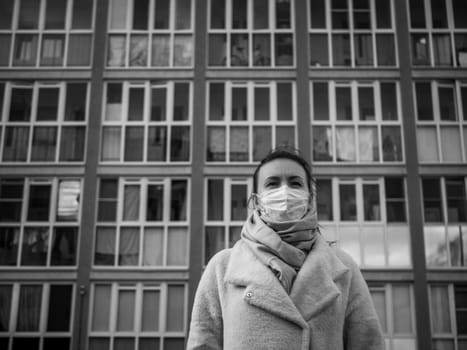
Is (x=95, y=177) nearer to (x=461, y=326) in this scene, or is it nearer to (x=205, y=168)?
(x=205, y=168)

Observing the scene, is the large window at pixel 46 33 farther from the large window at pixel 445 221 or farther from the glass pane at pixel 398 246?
the large window at pixel 445 221

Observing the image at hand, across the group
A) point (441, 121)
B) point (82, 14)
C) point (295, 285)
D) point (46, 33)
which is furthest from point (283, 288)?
point (82, 14)

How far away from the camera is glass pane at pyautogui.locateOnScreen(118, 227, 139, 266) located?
17.5m

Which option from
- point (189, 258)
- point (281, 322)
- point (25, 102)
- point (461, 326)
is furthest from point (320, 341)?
point (25, 102)

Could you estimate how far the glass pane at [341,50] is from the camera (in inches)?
749

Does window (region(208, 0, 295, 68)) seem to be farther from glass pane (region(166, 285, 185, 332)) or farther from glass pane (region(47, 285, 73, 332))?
glass pane (region(47, 285, 73, 332))

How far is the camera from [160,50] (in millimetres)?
19297

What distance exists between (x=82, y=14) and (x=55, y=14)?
974 millimetres

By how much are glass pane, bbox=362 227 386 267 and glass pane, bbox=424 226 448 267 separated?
4.49 ft

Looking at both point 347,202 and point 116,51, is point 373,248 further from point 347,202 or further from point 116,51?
point 116,51

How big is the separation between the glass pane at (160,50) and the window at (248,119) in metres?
1.83

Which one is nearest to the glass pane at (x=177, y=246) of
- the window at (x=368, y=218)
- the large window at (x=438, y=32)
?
the window at (x=368, y=218)

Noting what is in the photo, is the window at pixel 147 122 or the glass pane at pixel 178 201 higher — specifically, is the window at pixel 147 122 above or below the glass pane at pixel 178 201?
above

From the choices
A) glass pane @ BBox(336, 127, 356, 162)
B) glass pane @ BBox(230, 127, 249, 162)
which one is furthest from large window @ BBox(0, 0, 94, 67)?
glass pane @ BBox(336, 127, 356, 162)
